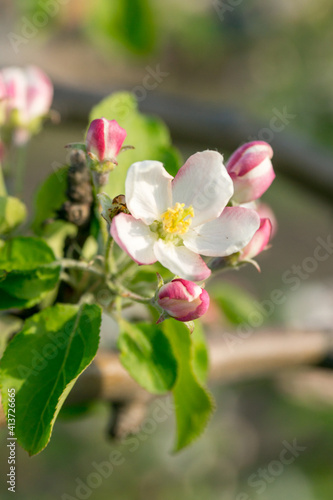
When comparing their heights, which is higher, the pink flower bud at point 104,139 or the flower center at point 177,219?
the pink flower bud at point 104,139

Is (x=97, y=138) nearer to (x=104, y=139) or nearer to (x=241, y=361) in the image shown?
(x=104, y=139)

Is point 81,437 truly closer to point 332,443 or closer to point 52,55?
point 332,443

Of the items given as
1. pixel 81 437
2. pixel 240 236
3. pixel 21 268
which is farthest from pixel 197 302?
pixel 81 437

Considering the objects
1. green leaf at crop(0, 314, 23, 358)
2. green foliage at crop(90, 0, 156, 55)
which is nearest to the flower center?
green leaf at crop(0, 314, 23, 358)

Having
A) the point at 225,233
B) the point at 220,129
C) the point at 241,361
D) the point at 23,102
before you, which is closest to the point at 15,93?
the point at 23,102

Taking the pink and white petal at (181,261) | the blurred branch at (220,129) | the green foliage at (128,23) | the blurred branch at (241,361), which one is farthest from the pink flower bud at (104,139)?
the green foliage at (128,23)

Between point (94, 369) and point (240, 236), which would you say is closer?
point (240, 236)

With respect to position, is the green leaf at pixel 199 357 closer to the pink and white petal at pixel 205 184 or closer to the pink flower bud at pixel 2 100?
the pink and white petal at pixel 205 184
